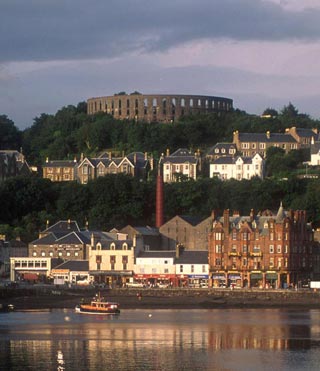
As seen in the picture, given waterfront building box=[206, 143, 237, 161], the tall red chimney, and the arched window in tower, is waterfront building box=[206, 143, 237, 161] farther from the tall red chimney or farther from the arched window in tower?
the arched window in tower

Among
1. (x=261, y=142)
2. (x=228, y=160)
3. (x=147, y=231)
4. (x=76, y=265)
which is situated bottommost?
(x=76, y=265)

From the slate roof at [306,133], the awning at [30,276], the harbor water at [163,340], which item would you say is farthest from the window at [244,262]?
the slate roof at [306,133]

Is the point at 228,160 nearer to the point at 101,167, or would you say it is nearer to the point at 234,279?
the point at 101,167

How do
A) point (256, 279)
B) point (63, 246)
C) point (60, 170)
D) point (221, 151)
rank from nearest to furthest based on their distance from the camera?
point (256, 279), point (63, 246), point (221, 151), point (60, 170)

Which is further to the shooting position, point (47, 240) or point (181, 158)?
point (181, 158)

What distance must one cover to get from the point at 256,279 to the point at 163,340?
114 feet

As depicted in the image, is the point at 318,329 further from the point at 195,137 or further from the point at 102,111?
the point at 102,111

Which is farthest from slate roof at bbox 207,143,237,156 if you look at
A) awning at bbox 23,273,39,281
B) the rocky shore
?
the rocky shore

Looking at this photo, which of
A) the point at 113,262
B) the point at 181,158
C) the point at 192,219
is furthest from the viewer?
the point at 181,158

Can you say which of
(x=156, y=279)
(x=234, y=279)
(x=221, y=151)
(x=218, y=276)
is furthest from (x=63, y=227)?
(x=221, y=151)

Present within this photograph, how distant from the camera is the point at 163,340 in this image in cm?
8919

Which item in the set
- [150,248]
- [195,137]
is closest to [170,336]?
[150,248]

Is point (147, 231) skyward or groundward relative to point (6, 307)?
skyward

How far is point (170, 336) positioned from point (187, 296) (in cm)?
2617
